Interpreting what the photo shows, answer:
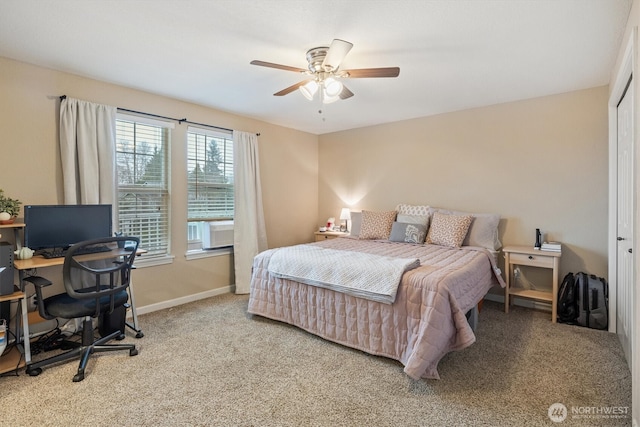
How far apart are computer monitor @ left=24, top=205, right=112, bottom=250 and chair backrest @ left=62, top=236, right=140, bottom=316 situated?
0.16 m

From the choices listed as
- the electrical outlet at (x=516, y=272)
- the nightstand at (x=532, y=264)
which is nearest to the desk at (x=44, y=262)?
the nightstand at (x=532, y=264)

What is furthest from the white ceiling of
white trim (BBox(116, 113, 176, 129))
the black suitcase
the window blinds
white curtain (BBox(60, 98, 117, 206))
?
the black suitcase

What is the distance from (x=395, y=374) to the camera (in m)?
2.21

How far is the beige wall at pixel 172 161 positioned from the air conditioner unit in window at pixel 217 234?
0.68 feet

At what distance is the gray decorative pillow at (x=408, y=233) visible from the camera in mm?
3795

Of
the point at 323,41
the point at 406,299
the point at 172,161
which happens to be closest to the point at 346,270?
the point at 406,299

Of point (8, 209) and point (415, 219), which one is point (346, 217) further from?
point (8, 209)

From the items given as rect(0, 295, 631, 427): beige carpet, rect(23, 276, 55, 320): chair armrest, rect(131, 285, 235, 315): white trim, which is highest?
rect(23, 276, 55, 320): chair armrest

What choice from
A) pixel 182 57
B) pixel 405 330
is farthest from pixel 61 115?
pixel 405 330

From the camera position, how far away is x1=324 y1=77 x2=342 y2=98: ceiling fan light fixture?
2518mm

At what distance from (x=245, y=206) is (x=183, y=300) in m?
1.38

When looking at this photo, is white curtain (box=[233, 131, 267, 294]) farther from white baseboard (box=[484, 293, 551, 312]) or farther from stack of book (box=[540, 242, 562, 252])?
stack of book (box=[540, 242, 562, 252])

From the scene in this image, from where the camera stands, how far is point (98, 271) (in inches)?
87.8

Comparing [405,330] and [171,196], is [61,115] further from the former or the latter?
[405,330]
